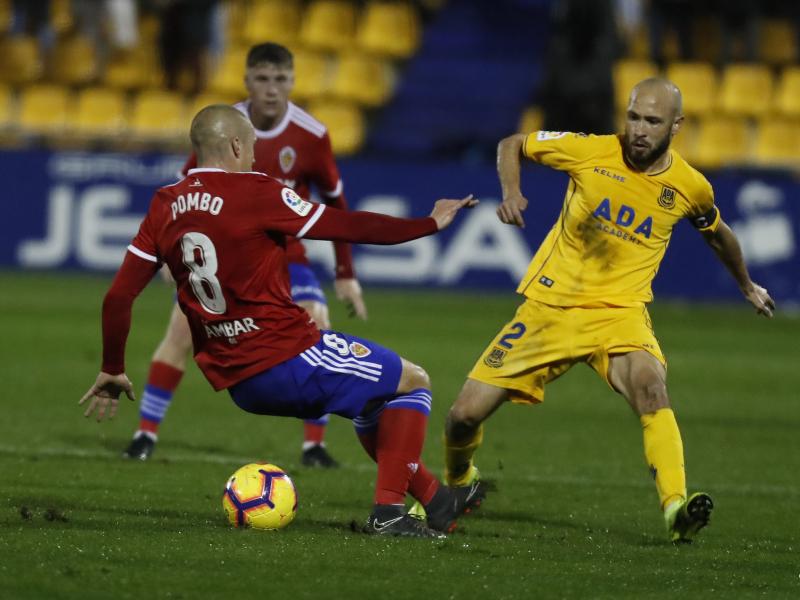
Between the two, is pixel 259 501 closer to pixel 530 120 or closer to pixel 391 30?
pixel 530 120

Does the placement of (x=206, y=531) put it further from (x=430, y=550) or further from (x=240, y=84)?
(x=240, y=84)

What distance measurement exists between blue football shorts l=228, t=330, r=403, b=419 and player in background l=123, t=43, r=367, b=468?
2285 millimetres

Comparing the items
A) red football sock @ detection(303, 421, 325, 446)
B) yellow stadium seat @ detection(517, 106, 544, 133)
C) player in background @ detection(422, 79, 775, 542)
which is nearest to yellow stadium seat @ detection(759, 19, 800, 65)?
yellow stadium seat @ detection(517, 106, 544, 133)

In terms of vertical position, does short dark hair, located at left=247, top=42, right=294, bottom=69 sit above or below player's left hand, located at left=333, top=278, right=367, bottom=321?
above

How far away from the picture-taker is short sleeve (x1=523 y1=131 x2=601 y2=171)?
7.15 meters

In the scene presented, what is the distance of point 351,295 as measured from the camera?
8.83 metres

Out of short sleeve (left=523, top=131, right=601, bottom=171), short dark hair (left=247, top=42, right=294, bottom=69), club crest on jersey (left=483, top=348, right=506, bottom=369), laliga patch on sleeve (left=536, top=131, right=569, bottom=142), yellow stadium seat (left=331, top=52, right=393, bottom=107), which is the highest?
short dark hair (left=247, top=42, right=294, bottom=69)

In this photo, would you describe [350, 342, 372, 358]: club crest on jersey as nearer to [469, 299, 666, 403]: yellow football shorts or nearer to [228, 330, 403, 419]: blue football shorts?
[228, 330, 403, 419]: blue football shorts

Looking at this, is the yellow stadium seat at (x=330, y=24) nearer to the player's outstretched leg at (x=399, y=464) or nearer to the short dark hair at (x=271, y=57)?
the short dark hair at (x=271, y=57)

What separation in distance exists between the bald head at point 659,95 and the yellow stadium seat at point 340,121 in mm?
15201

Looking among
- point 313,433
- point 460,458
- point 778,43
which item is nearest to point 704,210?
point 460,458

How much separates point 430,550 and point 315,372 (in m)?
0.86

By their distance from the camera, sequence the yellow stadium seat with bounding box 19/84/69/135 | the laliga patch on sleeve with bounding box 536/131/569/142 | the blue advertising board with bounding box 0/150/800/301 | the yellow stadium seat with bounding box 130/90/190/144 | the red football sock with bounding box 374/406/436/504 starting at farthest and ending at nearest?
the yellow stadium seat with bounding box 19/84/69/135
the yellow stadium seat with bounding box 130/90/190/144
the blue advertising board with bounding box 0/150/800/301
the laliga patch on sleeve with bounding box 536/131/569/142
the red football sock with bounding box 374/406/436/504

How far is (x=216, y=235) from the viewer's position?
625 cm
